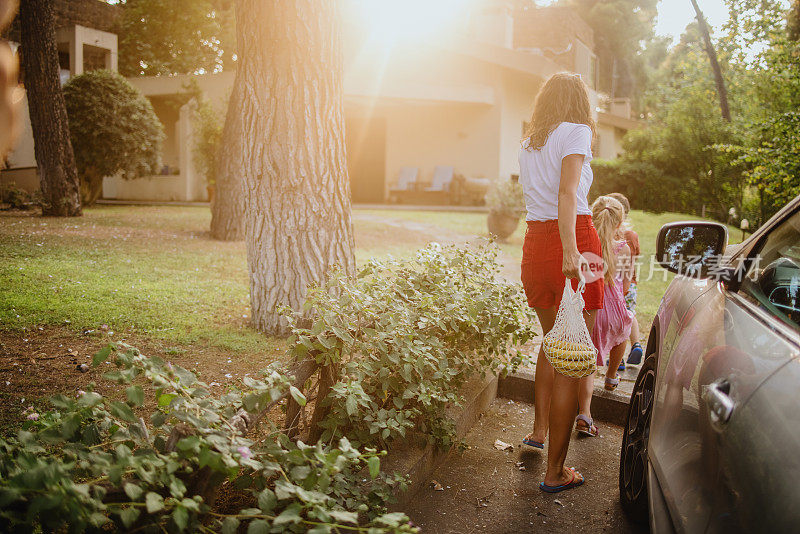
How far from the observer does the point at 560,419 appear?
10.1 feet

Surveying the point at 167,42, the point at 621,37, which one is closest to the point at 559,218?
the point at 167,42

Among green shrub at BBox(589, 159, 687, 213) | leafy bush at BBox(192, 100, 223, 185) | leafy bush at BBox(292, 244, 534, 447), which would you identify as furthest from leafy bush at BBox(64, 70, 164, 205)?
green shrub at BBox(589, 159, 687, 213)

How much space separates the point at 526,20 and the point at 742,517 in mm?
30411

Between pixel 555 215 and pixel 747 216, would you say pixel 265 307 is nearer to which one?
pixel 555 215

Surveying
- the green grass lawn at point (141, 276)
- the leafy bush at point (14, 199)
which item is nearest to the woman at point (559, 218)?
the green grass lawn at point (141, 276)

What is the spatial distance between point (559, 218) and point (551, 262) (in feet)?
0.83

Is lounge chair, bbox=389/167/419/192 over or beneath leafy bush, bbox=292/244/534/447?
over

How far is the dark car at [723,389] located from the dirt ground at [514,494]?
260 millimetres

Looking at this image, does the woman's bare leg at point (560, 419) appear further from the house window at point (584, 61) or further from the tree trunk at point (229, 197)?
the house window at point (584, 61)

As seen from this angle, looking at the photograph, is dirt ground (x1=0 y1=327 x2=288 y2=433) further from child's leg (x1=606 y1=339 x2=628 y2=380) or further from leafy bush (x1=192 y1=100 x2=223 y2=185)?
leafy bush (x1=192 y1=100 x2=223 y2=185)

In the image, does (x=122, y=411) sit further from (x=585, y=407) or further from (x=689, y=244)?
(x=585, y=407)

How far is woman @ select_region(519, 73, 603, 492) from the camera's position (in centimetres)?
300

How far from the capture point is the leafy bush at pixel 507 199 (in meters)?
11.8

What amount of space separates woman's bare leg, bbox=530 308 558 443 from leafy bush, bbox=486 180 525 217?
853cm
